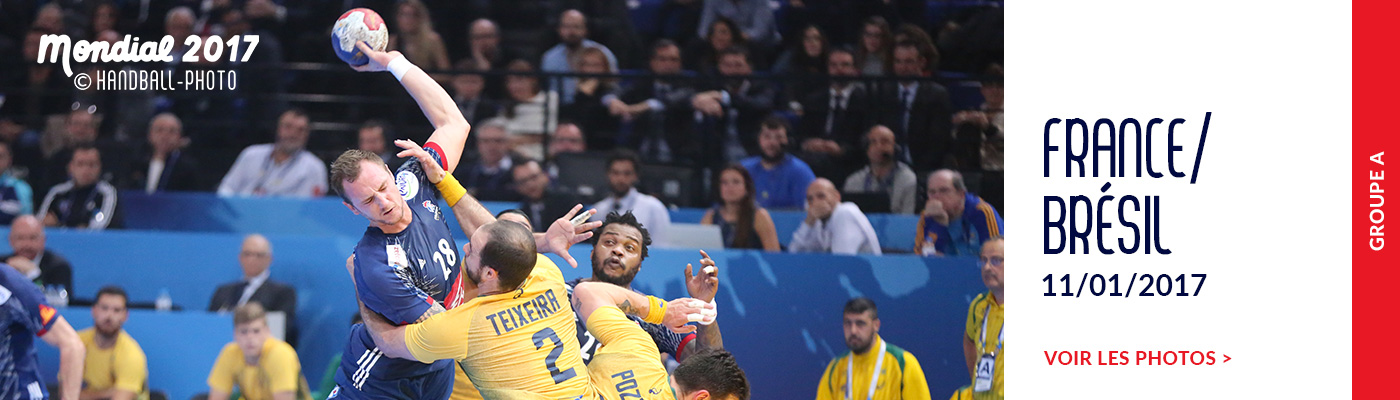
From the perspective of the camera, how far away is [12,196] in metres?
8.45

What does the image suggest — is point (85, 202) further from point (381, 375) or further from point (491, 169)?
point (381, 375)

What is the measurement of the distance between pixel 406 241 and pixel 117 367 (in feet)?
11.3

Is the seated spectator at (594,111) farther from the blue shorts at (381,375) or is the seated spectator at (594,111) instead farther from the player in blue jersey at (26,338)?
the player in blue jersey at (26,338)

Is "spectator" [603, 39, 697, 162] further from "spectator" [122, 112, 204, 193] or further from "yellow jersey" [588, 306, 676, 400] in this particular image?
"spectator" [122, 112, 204, 193]

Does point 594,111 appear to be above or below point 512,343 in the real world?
above

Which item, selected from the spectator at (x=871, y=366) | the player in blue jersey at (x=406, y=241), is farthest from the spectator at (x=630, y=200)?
the player in blue jersey at (x=406, y=241)

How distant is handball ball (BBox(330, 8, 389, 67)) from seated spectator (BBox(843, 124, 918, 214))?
311 cm

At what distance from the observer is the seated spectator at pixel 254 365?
24.0 feet

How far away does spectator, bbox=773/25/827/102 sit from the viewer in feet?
26.0

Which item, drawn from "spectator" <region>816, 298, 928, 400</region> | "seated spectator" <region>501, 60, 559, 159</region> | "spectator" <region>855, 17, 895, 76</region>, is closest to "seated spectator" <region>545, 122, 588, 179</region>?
"seated spectator" <region>501, 60, 559, 159</region>

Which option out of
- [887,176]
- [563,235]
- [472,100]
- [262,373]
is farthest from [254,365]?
[887,176]

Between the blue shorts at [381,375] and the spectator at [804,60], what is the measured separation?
344 cm

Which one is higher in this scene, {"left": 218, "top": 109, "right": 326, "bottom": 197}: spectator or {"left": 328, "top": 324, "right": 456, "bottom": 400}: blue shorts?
{"left": 218, "top": 109, "right": 326, "bottom": 197}: spectator
